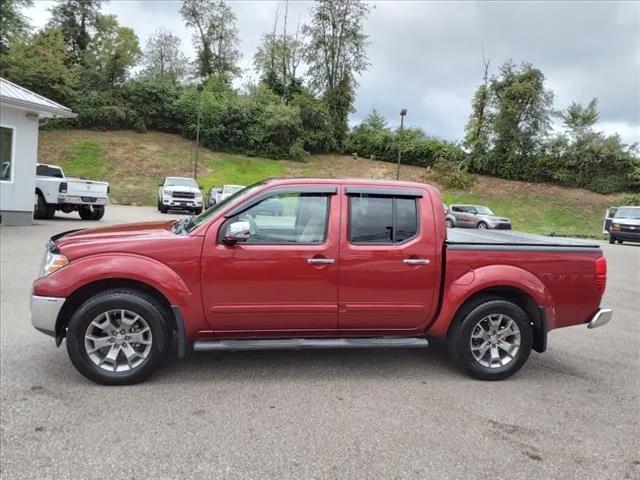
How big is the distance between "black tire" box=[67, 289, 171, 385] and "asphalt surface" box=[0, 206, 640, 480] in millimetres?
141

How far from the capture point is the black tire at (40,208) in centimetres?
1614

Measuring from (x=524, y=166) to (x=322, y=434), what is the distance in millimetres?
40026

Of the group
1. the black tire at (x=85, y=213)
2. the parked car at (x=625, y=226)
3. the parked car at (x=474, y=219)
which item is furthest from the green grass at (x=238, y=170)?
the parked car at (x=625, y=226)

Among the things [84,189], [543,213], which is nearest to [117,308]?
[84,189]

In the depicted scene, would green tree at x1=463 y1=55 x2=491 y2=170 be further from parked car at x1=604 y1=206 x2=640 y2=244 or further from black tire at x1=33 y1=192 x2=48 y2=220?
black tire at x1=33 y1=192 x2=48 y2=220

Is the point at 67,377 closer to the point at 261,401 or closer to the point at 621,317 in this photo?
the point at 261,401

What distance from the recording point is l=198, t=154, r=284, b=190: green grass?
35781 millimetres

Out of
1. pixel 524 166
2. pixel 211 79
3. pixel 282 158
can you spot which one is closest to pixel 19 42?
pixel 211 79

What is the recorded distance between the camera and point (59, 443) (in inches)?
123

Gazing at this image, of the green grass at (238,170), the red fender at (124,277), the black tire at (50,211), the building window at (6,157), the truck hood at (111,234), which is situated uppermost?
the green grass at (238,170)

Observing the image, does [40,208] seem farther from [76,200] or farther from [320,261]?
[320,261]

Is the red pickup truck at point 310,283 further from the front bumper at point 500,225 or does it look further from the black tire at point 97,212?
the front bumper at point 500,225

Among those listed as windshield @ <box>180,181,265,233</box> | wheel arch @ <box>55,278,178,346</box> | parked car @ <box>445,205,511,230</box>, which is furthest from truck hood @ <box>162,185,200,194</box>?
wheel arch @ <box>55,278,178,346</box>

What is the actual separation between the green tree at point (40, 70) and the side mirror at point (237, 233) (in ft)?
138
